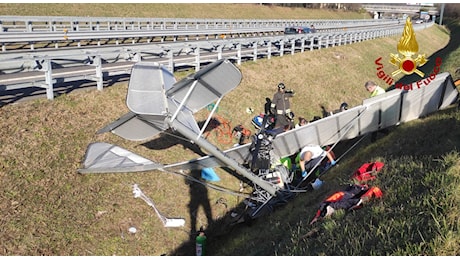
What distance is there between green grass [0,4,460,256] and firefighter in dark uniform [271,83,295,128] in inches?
81.8

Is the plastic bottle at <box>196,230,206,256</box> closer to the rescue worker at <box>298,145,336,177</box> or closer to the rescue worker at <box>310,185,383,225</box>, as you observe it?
the rescue worker at <box>310,185,383,225</box>

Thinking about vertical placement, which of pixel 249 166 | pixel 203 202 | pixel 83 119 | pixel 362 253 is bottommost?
pixel 203 202

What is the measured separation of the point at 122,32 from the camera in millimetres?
24266

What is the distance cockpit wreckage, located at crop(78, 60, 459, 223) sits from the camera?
6.28 m

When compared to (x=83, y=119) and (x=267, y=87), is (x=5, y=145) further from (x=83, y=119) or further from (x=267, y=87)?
(x=267, y=87)

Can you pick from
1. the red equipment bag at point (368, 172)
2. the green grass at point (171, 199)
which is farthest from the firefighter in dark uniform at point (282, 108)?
the red equipment bag at point (368, 172)

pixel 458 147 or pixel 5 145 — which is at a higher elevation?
pixel 458 147

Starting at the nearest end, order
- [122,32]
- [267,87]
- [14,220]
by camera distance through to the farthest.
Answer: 1. [14,220]
2. [267,87]
3. [122,32]

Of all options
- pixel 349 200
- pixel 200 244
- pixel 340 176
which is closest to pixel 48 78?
pixel 200 244

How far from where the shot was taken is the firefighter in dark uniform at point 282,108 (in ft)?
38.5

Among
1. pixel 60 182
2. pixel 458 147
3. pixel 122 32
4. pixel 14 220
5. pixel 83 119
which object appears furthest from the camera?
pixel 122 32

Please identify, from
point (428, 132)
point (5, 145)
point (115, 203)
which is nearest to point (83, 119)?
point (5, 145)

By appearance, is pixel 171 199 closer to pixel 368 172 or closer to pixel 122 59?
pixel 368 172

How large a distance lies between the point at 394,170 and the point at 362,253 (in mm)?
2822
